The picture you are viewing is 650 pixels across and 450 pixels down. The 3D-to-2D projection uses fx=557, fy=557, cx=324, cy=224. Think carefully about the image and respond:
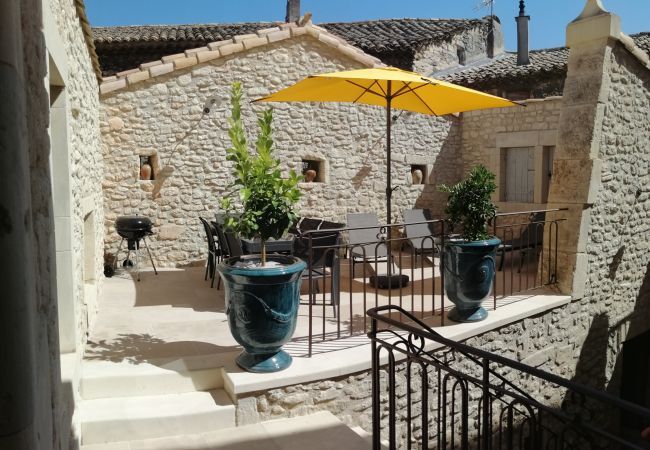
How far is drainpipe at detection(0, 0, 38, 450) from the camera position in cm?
131

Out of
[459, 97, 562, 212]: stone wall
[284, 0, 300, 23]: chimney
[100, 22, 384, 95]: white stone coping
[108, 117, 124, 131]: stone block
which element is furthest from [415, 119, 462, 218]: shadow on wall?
[284, 0, 300, 23]: chimney

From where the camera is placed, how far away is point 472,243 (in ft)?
16.2

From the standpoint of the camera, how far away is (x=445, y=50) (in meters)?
13.8

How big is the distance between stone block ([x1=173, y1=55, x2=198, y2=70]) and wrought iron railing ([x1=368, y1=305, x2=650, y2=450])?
4.52 metres

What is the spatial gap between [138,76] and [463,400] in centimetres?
639

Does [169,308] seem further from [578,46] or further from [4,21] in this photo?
[578,46]

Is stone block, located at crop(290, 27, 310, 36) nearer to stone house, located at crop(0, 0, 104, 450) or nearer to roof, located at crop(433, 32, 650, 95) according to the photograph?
roof, located at crop(433, 32, 650, 95)

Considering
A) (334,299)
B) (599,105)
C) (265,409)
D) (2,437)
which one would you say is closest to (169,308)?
(334,299)

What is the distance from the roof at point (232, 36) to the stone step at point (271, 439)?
→ 1054 cm

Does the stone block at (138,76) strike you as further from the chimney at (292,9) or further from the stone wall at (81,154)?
the chimney at (292,9)

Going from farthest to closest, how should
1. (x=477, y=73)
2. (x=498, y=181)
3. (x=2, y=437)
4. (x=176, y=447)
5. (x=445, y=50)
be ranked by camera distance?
1. (x=445, y=50)
2. (x=477, y=73)
3. (x=498, y=181)
4. (x=176, y=447)
5. (x=2, y=437)

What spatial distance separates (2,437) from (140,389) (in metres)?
2.57

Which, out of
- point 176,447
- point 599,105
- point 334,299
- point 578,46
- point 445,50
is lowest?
point 176,447

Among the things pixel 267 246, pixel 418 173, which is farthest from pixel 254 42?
pixel 267 246
